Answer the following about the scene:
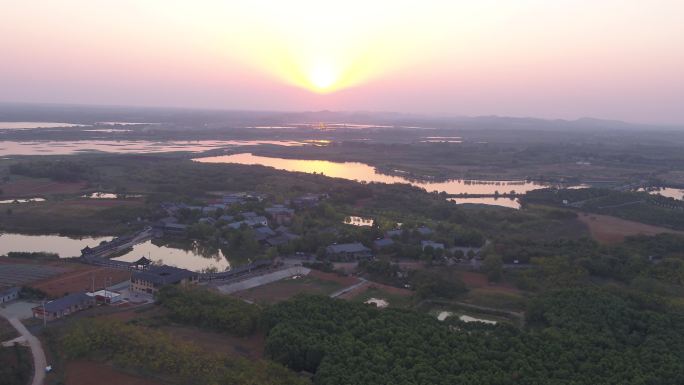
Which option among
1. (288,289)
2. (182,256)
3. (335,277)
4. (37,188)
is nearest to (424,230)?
(335,277)

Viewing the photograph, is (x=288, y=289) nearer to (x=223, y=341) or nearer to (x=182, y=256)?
(x=223, y=341)

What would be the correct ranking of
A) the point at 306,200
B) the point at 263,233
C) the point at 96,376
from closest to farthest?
the point at 96,376
the point at 263,233
the point at 306,200

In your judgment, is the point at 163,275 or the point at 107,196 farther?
the point at 107,196

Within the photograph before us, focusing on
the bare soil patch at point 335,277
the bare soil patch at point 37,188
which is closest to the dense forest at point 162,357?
the bare soil patch at point 335,277

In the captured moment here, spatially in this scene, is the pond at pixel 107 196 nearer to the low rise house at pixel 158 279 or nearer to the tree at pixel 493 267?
the low rise house at pixel 158 279

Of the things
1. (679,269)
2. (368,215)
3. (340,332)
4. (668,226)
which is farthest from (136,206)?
(668,226)

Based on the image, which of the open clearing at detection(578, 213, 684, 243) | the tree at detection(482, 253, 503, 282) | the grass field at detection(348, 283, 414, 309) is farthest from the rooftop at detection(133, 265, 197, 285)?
the open clearing at detection(578, 213, 684, 243)

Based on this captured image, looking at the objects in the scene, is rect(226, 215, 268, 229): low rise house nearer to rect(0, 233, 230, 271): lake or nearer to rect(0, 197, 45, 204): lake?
rect(0, 233, 230, 271): lake
